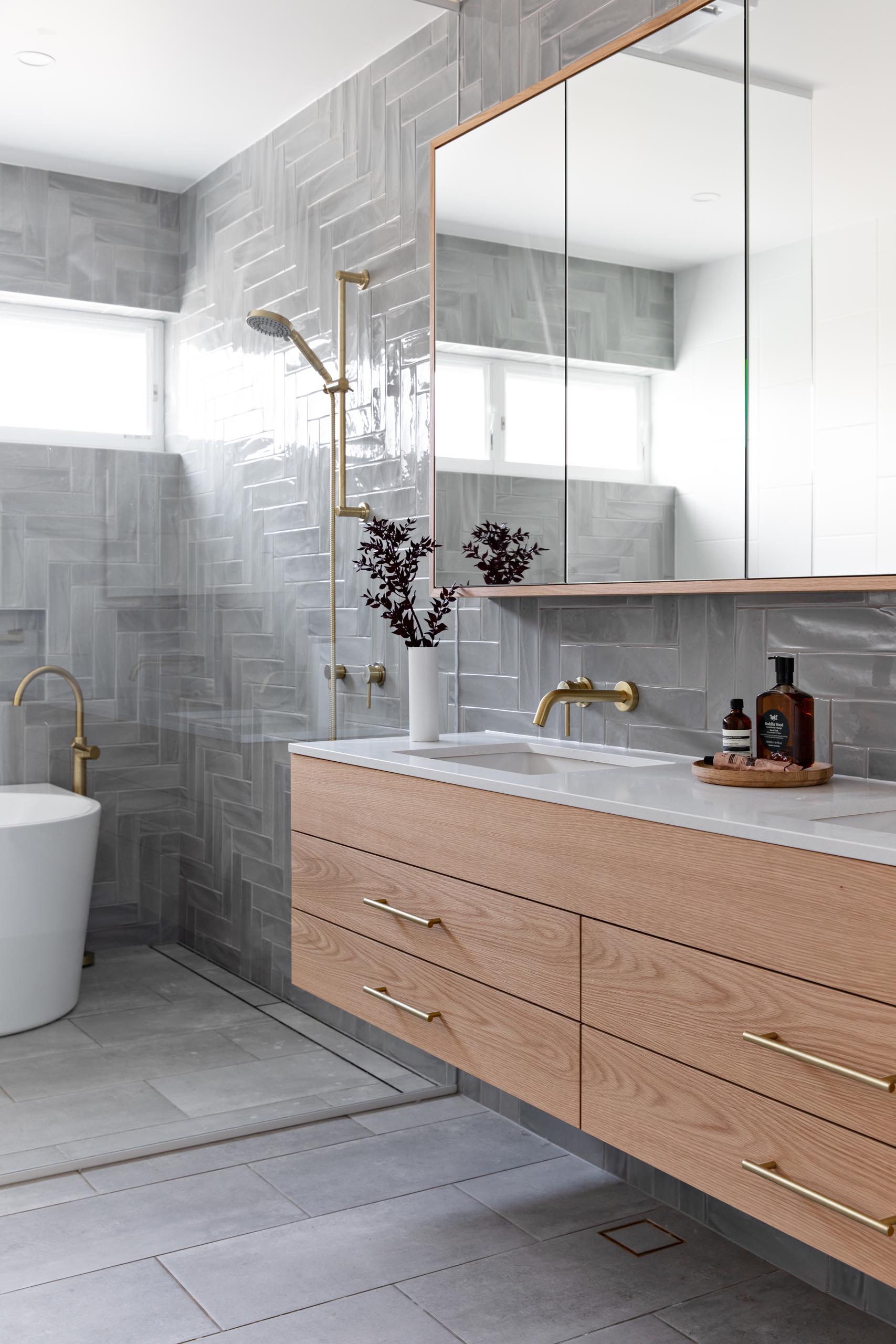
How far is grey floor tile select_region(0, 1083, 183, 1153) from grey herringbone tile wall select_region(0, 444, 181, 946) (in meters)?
0.34

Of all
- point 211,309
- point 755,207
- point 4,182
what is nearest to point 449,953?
point 755,207

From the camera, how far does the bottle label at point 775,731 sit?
1.96 m

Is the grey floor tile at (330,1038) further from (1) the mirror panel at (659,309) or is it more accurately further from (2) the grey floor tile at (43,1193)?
(1) the mirror panel at (659,309)

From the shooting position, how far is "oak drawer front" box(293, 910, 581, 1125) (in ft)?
6.26

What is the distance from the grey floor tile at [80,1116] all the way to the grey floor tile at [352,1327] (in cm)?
80

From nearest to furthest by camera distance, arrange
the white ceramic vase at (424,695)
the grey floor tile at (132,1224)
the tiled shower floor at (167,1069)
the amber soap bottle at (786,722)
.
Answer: the amber soap bottle at (786,722) → the grey floor tile at (132,1224) → the white ceramic vase at (424,695) → the tiled shower floor at (167,1069)

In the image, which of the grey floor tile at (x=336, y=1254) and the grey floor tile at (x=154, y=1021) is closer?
the grey floor tile at (x=336, y=1254)

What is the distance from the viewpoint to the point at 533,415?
254 cm

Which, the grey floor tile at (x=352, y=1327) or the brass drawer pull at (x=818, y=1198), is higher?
the brass drawer pull at (x=818, y=1198)

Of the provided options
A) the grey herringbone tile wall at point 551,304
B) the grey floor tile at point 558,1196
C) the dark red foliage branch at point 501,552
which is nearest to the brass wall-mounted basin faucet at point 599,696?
the dark red foliage branch at point 501,552

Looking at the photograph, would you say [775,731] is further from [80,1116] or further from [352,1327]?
[80,1116]

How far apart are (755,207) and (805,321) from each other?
0.73ft

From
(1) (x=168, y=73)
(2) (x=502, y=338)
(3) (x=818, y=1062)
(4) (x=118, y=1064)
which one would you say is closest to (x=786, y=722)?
(3) (x=818, y=1062)

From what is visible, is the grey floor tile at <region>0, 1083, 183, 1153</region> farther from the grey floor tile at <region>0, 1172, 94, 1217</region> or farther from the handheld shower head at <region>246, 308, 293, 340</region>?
the handheld shower head at <region>246, 308, 293, 340</region>
